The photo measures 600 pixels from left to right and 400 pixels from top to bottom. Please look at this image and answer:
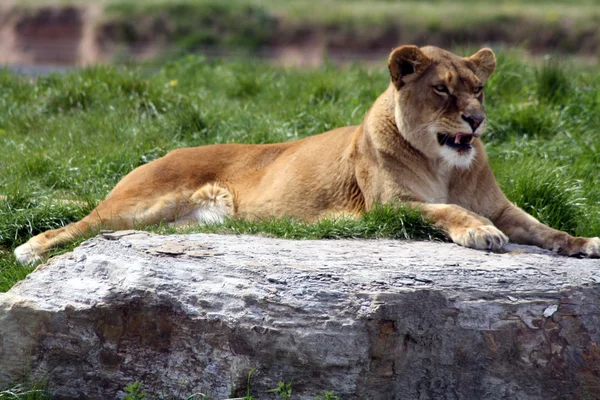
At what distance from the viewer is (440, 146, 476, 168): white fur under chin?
5.61 meters

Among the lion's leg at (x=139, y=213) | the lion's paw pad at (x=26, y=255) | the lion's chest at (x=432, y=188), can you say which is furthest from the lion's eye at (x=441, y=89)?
the lion's paw pad at (x=26, y=255)

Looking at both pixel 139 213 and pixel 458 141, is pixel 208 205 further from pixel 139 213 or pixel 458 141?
pixel 458 141

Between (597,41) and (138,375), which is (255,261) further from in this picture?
(597,41)

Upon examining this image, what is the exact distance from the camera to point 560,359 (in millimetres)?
4266

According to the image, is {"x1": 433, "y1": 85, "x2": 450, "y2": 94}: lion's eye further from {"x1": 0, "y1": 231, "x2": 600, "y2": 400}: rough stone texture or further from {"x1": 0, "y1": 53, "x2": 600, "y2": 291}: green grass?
{"x1": 0, "y1": 231, "x2": 600, "y2": 400}: rough stone texture

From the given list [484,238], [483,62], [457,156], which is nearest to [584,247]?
[484,238]

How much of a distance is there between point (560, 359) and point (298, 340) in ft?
4.06

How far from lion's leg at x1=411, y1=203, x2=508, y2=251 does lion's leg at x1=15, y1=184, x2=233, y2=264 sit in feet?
5.32

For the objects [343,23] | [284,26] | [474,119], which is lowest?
[284,26]

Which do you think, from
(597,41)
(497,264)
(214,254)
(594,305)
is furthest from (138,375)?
(597,41)

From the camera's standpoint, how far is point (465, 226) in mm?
5223

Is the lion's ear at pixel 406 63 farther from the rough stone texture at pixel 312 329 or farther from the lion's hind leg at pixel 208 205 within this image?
the rough stone texture at pixel 312 329

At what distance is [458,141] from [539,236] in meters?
0.75

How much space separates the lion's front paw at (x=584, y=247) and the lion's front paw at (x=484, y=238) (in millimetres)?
409
